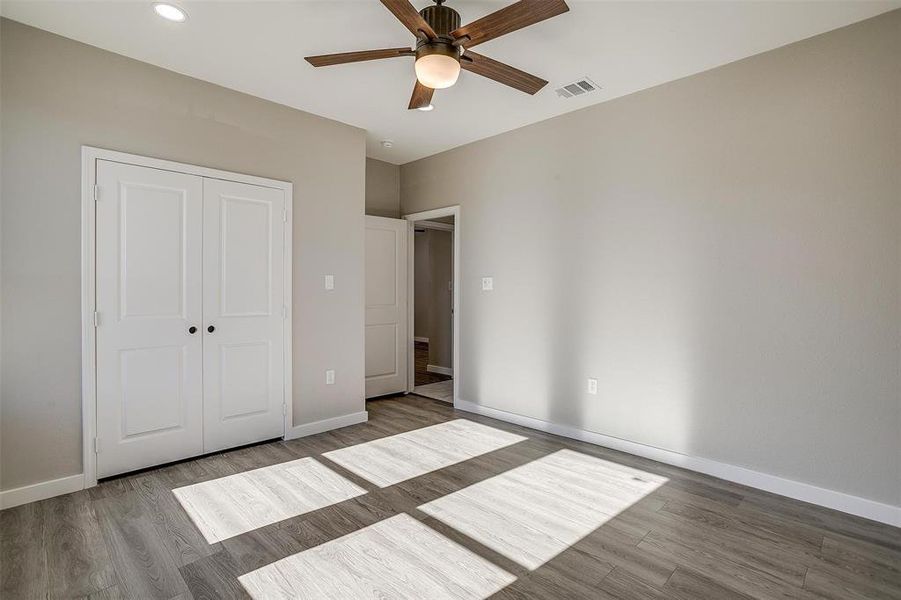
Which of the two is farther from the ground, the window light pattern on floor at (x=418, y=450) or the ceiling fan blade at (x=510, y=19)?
the ceiling fan blade at (x=510, y=19)

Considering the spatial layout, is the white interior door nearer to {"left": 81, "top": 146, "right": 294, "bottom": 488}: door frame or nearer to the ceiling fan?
{"left": 81, "top": 146, "right": 294, "bottom": 488}: door frame

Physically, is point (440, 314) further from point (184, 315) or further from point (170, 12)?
point (170, 12)

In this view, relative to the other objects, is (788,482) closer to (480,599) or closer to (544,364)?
(544,364)

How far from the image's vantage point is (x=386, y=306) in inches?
205

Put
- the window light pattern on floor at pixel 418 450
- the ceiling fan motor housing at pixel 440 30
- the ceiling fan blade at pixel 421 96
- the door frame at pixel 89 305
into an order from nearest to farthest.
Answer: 1. the ceiling fan motor housing at pixel 440 30
2. the ceiling fan blade at pixel 421 96
3. the door frame at pixel 89 305
4. the window light pattern on floor at pixel 418 450

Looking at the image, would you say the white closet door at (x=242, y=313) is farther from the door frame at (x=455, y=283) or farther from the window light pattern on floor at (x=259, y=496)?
the door frame at (x=455, y=283)

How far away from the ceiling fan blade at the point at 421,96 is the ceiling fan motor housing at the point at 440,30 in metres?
0.40

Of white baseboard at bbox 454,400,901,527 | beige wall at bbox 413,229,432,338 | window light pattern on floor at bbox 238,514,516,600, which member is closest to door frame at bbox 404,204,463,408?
white baseboard at bbox 454,400,901,527

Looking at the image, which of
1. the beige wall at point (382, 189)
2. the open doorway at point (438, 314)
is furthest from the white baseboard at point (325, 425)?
the beige wall at point (382, 189)

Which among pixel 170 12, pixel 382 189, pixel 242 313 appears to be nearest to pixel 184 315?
pixel 242 313

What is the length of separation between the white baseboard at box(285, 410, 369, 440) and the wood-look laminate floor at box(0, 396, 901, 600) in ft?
1.66

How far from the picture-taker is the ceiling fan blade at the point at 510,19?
189cm

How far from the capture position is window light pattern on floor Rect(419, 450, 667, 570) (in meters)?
2.25

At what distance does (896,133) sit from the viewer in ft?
7.99
